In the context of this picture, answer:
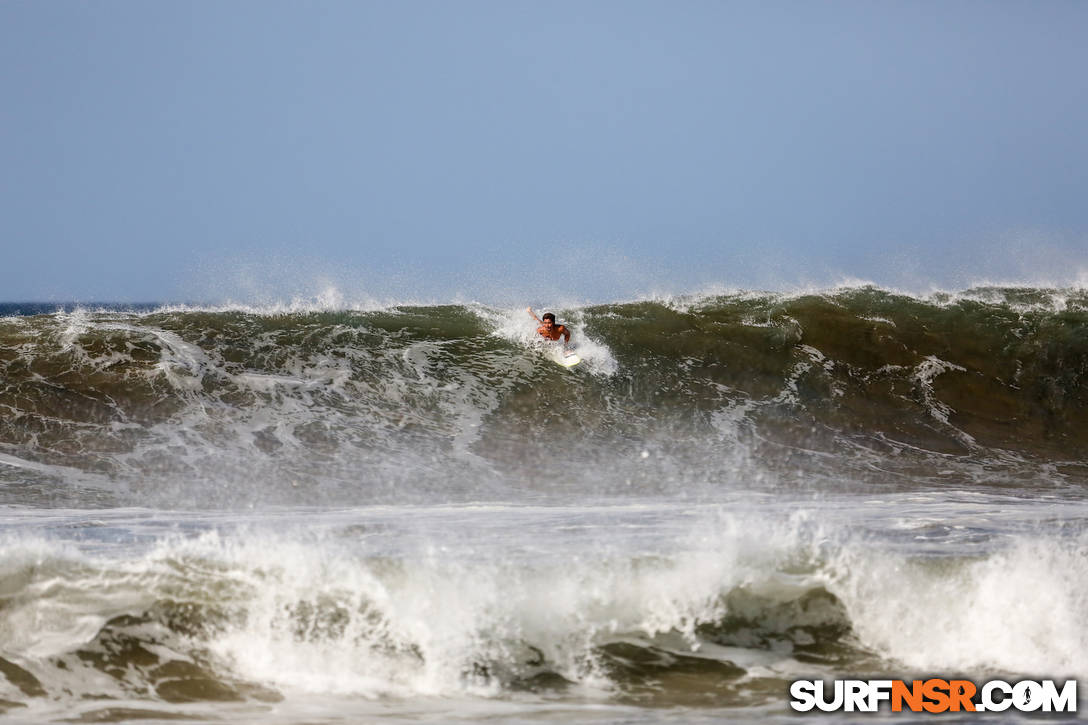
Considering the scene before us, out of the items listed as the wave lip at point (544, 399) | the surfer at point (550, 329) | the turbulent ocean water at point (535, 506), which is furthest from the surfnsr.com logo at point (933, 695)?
the surfer at point (550, 329)

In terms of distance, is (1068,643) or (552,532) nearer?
(1068,643)

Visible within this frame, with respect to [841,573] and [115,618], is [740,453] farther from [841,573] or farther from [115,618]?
[115,618]

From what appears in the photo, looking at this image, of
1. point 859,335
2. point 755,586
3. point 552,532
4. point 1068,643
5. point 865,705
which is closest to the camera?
point 865,705

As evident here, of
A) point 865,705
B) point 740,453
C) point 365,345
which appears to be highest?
point 365,345

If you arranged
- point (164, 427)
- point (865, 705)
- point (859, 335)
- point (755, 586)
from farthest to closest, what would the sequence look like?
point (859, 335)
point (164, 427)
point (755, 586)
point (865, 705)

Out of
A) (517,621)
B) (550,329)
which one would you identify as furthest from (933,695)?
(550,329)

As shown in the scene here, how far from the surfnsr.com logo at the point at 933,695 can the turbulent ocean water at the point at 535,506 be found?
0.13m

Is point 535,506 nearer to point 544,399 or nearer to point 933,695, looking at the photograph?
point 544,399

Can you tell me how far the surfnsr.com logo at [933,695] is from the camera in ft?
16.8

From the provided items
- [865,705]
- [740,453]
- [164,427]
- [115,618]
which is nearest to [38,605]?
[115,618]

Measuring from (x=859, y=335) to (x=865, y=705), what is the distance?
1042cm

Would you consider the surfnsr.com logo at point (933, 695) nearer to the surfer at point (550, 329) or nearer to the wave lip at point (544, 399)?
the wave lip at point (544, 399)

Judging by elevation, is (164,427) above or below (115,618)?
above

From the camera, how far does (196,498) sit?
923 cm
